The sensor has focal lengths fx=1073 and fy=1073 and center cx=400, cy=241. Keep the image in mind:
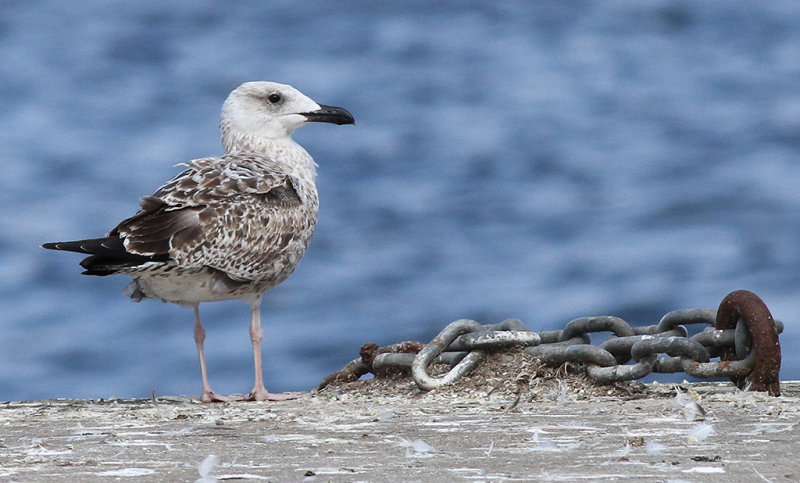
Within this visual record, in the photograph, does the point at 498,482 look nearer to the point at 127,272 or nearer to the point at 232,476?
the point at 232,476

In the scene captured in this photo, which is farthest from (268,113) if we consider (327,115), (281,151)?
(327,115)

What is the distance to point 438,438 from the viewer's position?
4441 mm

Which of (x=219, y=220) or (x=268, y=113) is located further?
(x=268, y=113)

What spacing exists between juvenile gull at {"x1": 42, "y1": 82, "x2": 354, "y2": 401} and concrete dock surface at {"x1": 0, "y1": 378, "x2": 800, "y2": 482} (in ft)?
3.39

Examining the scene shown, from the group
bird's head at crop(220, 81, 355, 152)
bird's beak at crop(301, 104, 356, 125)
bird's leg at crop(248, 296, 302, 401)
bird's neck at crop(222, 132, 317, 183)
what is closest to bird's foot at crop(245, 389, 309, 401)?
bird's leg at crop(248, 296, 302, 401)

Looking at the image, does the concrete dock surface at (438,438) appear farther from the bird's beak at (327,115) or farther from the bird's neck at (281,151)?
the bird's beak at (327,115)

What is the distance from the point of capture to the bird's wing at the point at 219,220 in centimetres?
700

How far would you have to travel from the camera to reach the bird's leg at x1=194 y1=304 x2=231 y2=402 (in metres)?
7.20

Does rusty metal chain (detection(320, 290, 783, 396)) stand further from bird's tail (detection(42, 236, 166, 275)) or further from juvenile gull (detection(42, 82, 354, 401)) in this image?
bird's tail (detection(42, 236, 166, 275))

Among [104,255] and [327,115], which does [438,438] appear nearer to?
[104,255]

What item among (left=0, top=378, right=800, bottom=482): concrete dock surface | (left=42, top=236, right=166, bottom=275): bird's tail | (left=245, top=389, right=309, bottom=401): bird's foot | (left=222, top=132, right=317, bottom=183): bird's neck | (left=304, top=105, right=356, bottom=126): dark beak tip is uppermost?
(left=304, top=105, right=356, bottom=126): dark beak tip

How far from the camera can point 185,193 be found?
23.8ft

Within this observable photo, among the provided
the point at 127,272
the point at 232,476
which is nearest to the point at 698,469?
the point at 232,476

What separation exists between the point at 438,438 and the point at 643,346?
1480 mm
